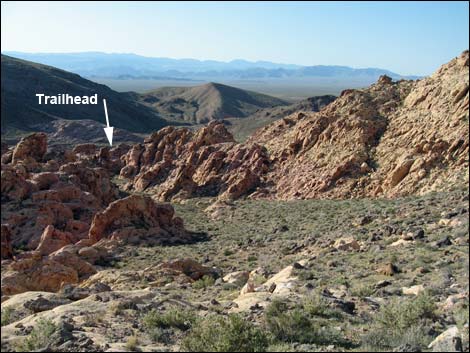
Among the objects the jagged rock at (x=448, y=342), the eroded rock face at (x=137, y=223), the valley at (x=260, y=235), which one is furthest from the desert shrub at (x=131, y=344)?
the eroded rock face at (x=137, y=223)

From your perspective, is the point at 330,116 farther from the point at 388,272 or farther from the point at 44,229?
the point at 388,272

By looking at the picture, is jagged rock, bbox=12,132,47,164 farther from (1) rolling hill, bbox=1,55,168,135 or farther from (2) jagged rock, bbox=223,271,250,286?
(1) rolling hill, bbox=1,55,168,135

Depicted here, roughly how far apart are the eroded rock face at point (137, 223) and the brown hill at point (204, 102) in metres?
115

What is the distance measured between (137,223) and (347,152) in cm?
1666

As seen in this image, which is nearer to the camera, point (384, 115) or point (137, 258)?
point (137, 258)

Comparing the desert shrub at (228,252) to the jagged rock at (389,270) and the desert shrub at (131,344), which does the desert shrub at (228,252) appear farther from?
the desert shrub at (131,344)

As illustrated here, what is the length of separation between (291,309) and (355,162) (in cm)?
2566

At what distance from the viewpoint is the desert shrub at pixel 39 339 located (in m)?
7.46

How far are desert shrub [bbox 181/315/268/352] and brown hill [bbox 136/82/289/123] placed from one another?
136 meters

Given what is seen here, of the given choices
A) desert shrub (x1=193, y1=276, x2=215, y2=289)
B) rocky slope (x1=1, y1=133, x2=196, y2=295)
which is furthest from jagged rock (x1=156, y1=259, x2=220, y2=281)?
rocky slope (x1=1, y1=133, x2=196, y2=295)

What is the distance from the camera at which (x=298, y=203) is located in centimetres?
3356

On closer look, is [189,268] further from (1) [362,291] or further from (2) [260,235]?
(2) [260,235]

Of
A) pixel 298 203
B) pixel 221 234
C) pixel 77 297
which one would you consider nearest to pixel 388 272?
pixel 77 297

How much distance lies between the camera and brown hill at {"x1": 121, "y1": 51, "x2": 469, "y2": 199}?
→ 29.8 metres
